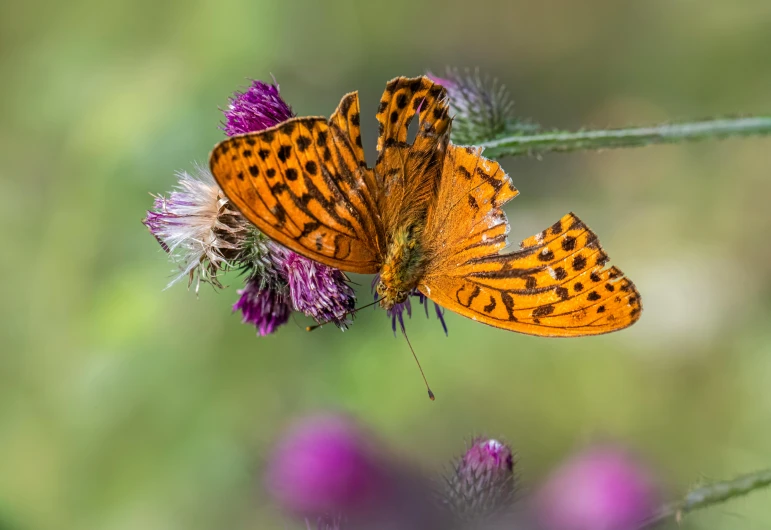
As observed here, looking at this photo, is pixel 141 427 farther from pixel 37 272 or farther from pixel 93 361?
pixel 37 272

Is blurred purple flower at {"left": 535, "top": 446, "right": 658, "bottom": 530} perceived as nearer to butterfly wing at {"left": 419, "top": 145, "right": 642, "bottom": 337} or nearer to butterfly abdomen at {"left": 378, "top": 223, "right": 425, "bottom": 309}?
butterfly wing at {"left": 419, "top": 145, "right": 642, "bottom": 337}

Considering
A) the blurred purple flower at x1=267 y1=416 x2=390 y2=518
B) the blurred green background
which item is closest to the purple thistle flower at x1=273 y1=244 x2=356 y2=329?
the blurred purple flower at x1=267 y1=416 x2=390 y2=518

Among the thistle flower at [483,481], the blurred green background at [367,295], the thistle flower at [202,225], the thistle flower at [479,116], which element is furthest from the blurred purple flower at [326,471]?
the thistle flower at [479,116]

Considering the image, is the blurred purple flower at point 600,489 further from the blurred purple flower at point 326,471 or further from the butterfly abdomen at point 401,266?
the butterfly abdomen at point 401,266

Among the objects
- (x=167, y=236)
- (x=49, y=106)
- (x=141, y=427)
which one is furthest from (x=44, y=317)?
(x=167, y=236)

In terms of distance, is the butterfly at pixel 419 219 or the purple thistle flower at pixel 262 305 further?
the purple thistle flower at pixel 262 305

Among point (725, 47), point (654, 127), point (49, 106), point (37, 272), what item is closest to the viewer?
point (654, 127)
